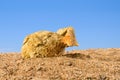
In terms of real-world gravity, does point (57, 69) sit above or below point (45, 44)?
below

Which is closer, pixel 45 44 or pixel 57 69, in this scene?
pixel 57 69

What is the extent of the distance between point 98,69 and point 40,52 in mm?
2125

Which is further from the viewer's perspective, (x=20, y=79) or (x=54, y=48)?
(x=54, y=48)

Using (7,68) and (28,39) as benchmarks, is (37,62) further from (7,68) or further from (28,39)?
(28,39)

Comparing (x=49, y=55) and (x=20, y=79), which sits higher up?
(x=49, y=55)

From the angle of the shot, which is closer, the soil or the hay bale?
the soil

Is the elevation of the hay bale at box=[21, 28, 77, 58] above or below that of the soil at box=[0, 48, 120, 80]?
above

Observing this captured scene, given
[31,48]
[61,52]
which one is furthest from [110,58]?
[31,48]

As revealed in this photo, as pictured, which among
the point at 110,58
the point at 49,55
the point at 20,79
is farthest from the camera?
the point at 110,58

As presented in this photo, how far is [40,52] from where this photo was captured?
11.7 metres

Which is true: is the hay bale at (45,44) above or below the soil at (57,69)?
above

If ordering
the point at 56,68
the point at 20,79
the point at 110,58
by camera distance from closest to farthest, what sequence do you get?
the point at 20,79 → the point at 56,68 → the point at 110,58

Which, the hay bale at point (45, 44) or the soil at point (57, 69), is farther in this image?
the hay bale at point (45, 44)

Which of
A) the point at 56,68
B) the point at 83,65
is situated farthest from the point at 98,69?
the point at 56,68
